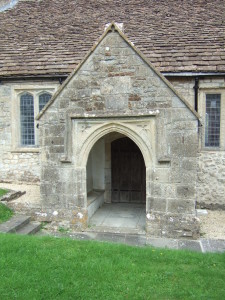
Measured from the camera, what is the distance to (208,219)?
8562mm

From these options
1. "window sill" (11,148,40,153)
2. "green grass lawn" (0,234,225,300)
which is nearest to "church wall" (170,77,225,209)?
"green grass lawn" (0,234,225,300)

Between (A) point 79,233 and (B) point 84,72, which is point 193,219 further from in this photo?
(B) point 84,72

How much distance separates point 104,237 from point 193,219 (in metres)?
2.18

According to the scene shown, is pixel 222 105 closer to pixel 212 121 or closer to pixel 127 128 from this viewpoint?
pixel 212 121

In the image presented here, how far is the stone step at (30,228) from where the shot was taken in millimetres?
7034

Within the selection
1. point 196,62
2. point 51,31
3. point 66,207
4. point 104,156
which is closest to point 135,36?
point 196,62

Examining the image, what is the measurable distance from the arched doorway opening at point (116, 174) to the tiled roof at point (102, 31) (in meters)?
3.06

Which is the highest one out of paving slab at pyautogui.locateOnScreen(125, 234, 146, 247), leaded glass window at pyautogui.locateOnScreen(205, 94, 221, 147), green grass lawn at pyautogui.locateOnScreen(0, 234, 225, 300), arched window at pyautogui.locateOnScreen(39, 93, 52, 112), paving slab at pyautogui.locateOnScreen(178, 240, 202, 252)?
arched window at pyautogui.locateOnScreen(39, 93, 52, 112)

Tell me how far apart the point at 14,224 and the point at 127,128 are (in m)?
3.69

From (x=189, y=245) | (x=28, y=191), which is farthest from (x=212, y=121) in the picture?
(x=28, y=191)

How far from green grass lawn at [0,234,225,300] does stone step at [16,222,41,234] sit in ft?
2.92

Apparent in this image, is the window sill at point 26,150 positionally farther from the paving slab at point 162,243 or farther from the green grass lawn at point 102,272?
the paving slab at point 162,243

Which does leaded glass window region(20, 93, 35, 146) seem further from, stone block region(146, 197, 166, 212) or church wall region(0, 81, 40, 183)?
stone block region(146, 197, 166, 212)

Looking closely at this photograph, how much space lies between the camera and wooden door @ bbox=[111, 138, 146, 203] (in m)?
10.8
